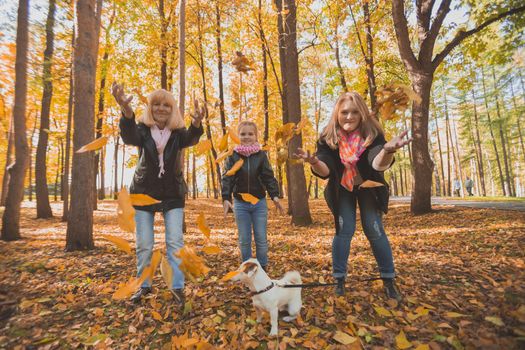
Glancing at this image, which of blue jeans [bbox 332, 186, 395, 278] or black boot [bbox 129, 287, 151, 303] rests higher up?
blue jeans [bbox 332, 186, 395, 278]

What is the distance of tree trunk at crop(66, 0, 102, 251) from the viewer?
4.62 metres

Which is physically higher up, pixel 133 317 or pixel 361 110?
pixel 361 110

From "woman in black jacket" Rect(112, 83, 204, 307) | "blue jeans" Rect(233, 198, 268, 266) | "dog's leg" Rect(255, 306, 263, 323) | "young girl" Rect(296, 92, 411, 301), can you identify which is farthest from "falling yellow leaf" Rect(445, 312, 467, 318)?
"woman in black jacket" Rect(112, 83, 204, 307)

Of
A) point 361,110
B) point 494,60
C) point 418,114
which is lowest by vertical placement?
point 361,110

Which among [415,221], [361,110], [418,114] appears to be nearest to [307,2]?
[418,114]

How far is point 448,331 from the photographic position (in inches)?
81.7

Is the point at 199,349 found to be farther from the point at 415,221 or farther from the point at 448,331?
the point at 415,221

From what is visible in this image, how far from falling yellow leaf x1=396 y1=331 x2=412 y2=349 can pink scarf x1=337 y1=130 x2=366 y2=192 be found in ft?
3.98

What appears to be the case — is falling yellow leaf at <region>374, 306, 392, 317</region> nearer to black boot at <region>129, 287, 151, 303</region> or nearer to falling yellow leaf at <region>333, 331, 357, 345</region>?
falling yellow leaf at <region>333, 331, 357, 345</region>

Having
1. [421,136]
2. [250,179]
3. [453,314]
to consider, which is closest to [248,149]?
[250,179]

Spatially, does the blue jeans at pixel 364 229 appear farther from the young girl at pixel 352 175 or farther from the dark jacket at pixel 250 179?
the dark jacket at pixel 250 179

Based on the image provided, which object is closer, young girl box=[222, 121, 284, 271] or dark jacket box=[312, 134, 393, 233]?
dark jacket box=[312, 134, 393, 233]

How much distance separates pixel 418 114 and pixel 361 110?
649 centimetres

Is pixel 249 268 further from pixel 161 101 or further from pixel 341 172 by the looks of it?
pixel 161 101
